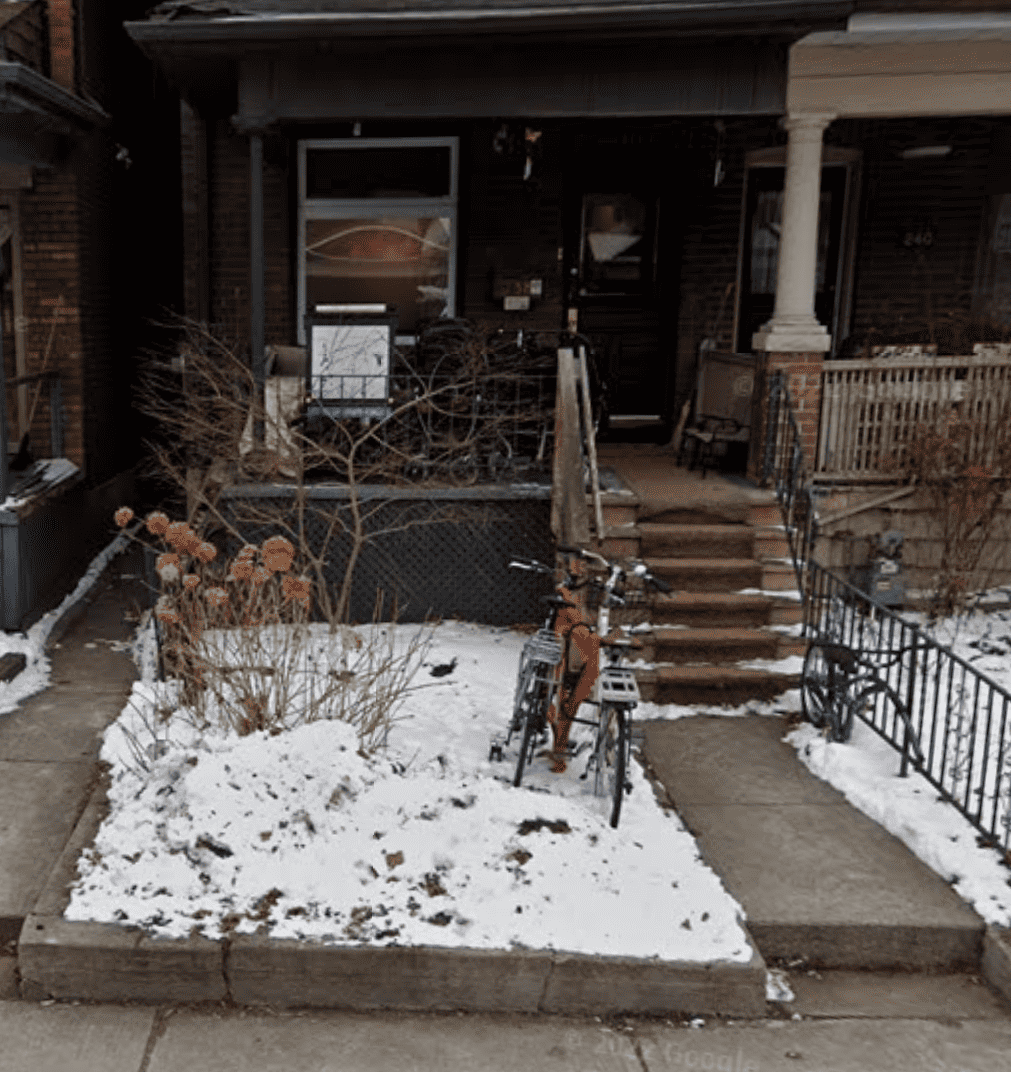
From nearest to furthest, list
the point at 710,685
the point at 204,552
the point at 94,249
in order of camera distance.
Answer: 1. the point at 204,552
2. the point at 710,685
3. the point at 94,249

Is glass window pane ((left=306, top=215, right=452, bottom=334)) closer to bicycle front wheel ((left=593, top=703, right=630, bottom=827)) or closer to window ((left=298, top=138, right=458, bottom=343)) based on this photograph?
window ((left=298, top=138, right=458, bottom=343))

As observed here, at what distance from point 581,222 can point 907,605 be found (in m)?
4.73

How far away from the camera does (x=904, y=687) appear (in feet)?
24.3

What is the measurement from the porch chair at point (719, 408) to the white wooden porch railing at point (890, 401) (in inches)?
28.8

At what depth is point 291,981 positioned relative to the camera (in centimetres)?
414

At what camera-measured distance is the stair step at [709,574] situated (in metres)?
7.46

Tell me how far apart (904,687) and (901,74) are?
447 cm

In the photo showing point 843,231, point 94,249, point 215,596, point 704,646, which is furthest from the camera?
point 843,231

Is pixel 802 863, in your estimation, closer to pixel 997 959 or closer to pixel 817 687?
pixel 997 959

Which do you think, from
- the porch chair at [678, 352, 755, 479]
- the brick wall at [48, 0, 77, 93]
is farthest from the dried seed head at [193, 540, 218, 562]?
the brick wall at [48, 0, 77, 93]

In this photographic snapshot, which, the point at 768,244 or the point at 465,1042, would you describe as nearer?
the point at 465,1042

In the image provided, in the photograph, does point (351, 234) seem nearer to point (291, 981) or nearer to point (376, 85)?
point (376, 85)

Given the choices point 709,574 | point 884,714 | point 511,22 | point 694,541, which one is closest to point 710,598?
point 709,574

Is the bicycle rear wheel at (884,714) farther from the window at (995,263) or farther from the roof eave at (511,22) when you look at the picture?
the window at (995,263)
